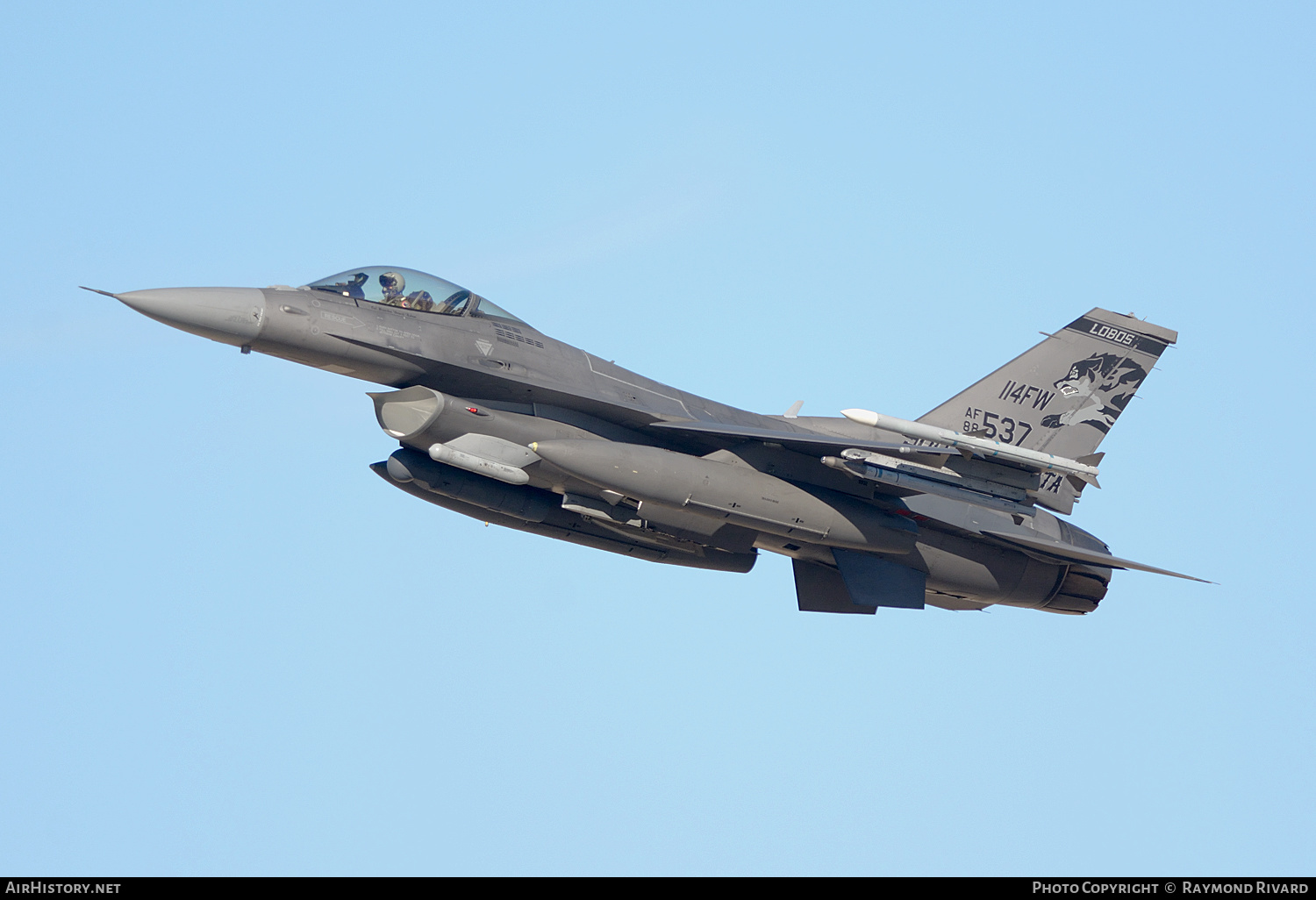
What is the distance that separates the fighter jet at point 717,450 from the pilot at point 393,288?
2cm

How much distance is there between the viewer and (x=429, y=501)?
16.5m

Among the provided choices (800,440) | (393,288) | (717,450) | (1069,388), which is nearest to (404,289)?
(393,288)

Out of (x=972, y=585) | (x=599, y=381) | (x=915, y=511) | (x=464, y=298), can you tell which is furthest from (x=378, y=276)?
(x=972, y=585)

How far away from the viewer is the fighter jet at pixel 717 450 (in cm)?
1440

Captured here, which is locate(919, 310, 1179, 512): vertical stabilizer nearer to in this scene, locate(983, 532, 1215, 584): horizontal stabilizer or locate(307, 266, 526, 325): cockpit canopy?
locate(983, 532, 1215, 584): horizontal stabilizer

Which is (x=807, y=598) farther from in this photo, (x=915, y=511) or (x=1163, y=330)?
(x=1163, y=330)

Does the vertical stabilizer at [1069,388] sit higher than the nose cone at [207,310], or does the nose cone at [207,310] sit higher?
the vertical stabilizer at [1069,388]

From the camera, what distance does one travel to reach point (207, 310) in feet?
45.5

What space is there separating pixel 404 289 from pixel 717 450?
4.05m

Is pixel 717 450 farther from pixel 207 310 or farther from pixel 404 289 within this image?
pixel 207 310

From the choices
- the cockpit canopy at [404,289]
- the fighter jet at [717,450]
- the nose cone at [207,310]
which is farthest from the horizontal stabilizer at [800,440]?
the nose cone at [207,310]

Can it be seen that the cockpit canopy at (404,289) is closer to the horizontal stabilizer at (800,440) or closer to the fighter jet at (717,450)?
the fighter jet at (717,450)

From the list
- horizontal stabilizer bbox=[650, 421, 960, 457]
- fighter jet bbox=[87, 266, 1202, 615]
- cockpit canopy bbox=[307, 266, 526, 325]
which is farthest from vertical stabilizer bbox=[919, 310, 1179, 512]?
cockpit canopy bbox=[307, 266, 526, 325]
